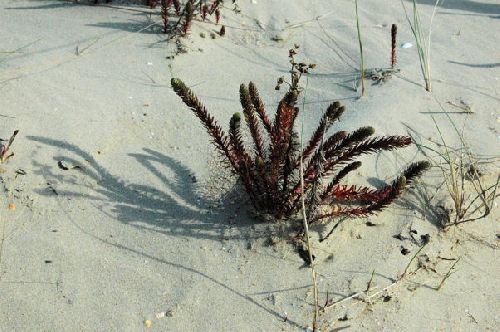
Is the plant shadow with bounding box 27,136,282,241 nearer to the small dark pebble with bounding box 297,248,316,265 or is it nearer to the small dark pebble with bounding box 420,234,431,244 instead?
the small dark pebble with bounding box 297,248,316,265

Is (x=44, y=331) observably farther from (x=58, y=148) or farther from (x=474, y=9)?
(x=474, y=9)

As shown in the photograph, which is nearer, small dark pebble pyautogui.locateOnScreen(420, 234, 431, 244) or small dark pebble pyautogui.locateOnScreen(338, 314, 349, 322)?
small dark pebble pyautogui.locateOnScreen(338, 314, 349, 322)

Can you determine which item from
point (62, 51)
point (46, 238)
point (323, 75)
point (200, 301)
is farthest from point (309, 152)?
point (62, 51)

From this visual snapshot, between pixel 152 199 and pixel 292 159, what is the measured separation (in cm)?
84

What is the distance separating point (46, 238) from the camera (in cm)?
279

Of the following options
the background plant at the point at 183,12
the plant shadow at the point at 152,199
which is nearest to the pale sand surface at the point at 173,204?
the plant shadow at the point at 152,199

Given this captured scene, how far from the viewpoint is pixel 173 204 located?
3.07 meters

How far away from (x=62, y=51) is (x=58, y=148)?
1154 millimetres

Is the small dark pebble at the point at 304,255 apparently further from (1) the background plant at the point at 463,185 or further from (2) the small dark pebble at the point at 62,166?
(2) the small dark pebble at the point at 62,166

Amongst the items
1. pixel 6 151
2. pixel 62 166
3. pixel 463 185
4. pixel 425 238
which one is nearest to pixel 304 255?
pixel 425 238

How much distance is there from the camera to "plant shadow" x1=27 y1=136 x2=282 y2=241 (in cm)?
295

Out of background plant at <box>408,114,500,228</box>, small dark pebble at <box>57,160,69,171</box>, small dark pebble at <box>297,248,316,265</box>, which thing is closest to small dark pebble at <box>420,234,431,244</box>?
background plant at <box>408,114,500,228</box>

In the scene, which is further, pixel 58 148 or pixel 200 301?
pixel 58 148

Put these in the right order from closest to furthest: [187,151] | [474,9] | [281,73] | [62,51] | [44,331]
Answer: [44,331]
[187,151]
[62,51]
[281,73]
[474,9]
